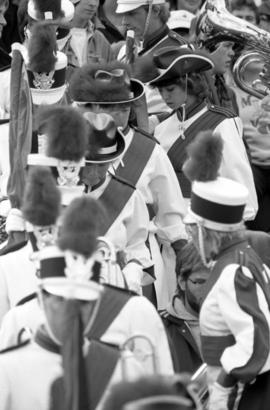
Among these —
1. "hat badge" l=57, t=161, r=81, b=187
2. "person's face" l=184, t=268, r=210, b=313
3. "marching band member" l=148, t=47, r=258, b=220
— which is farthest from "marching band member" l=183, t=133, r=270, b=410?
"marching band member" l=148, t=47, r=258, b=220

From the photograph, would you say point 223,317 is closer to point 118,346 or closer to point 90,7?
point 118,346

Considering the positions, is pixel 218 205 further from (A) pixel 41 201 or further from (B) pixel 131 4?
(B) pixel 131 4

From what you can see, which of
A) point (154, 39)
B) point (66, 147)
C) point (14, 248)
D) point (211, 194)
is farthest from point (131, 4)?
point (211, 194)

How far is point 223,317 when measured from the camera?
16.8 feet

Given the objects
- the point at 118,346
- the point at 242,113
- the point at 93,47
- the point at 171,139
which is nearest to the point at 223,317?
the point at 118,346

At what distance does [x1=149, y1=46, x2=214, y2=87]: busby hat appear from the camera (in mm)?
7078

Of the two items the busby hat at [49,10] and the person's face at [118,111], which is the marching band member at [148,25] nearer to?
the busby hat at [49,10]

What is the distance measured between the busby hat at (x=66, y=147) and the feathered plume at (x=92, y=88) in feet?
2.91

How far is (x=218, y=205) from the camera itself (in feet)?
16.9

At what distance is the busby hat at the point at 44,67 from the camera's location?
662 centimetres

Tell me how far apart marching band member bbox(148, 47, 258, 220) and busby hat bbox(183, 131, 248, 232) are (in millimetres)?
1662

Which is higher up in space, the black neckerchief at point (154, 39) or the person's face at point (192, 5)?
the black neckerchief at point (154, 39)

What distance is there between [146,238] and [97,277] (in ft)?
7.52

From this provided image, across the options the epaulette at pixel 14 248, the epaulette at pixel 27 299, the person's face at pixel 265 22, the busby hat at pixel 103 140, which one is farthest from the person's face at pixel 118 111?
the person's face at pixel 265 22
